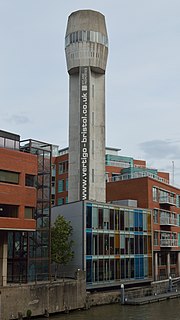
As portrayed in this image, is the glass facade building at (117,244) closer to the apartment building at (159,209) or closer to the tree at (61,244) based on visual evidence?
the tree at (61,244)

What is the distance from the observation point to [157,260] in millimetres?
77688

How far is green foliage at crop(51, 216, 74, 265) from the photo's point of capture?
59719mm

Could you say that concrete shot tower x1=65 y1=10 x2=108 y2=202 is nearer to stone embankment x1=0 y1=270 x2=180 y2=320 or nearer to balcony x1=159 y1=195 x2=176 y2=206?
balcony x1=159 y1=195 x2=176 y2=206

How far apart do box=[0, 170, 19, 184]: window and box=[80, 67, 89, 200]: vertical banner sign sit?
A: 22.8 m

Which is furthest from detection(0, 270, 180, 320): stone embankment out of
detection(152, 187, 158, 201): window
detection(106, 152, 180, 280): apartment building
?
detection(152, 187, 158, 201): window

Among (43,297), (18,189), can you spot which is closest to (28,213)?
(18,189)

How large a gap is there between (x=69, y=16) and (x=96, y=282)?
41923 millimetres

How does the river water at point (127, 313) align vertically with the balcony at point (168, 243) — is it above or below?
below

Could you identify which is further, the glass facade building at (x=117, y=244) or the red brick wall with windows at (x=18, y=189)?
the glass facade building at (x=117, y=244)

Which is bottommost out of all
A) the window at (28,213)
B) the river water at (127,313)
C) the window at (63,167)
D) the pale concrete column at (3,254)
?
the river water at (127,313)

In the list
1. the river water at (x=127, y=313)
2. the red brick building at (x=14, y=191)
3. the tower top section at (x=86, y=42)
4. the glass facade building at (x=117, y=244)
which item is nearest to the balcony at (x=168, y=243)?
the glass facade building at (x=117, y=244)

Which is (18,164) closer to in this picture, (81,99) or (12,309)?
(12,309)

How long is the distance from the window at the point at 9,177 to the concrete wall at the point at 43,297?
10.4 metres

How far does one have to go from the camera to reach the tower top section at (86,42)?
7606 cm
